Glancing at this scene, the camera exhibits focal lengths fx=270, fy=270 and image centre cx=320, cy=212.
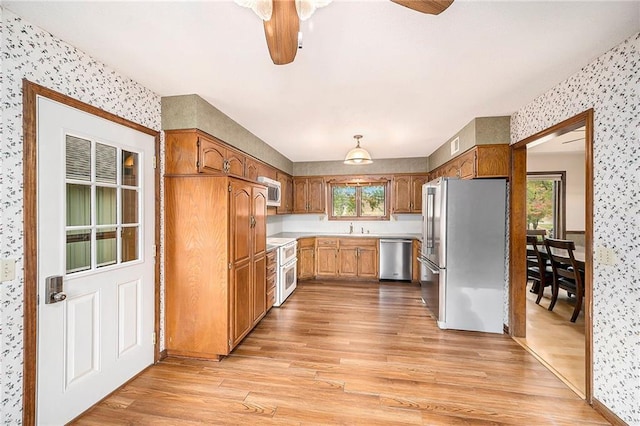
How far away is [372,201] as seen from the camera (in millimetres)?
5590

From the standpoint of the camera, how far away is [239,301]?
265 centimetres

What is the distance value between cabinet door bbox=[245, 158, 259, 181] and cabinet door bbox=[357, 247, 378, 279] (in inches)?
98.8

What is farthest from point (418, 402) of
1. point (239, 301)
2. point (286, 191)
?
point (286, 191)

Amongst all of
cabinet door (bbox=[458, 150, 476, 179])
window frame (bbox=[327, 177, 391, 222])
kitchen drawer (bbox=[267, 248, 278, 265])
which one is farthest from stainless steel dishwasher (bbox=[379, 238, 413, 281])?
kitchen drawer (bbox=[267, 248, 278, 265])

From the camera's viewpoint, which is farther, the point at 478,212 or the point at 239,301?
the point at 478,212

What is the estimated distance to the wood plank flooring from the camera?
5.87 feet

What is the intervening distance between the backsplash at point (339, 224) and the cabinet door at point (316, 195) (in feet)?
1.05

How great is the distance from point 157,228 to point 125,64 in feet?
4.28

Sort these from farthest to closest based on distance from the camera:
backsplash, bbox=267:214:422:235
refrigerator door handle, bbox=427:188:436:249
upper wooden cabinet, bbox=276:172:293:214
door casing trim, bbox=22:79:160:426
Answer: backsplash, bbox=267:214:422:235, upper wooden cabinet, bbox=276:172:293:214, refrigerator door handle, bbox=427:188:436:249, door casing trim, bbox=22:79:160:426

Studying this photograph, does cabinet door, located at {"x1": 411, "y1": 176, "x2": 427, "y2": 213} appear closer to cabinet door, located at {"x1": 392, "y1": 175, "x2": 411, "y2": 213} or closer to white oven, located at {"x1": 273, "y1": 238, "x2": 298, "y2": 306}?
cabinet door, located at {"x1": 392, "y1": 175, "x2": 411, "y2": 213}

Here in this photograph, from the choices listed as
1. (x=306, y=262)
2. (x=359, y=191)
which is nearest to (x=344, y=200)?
(x=359, y=191)

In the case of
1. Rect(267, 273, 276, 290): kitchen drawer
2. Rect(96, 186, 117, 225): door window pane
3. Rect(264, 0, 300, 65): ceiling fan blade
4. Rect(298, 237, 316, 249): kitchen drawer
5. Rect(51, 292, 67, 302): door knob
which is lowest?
Rect(267, 273, 276, 290): kitchen drawer

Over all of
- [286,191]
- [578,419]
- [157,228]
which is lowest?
[578,419]

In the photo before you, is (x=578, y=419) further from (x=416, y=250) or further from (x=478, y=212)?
(x=416, y=250)
